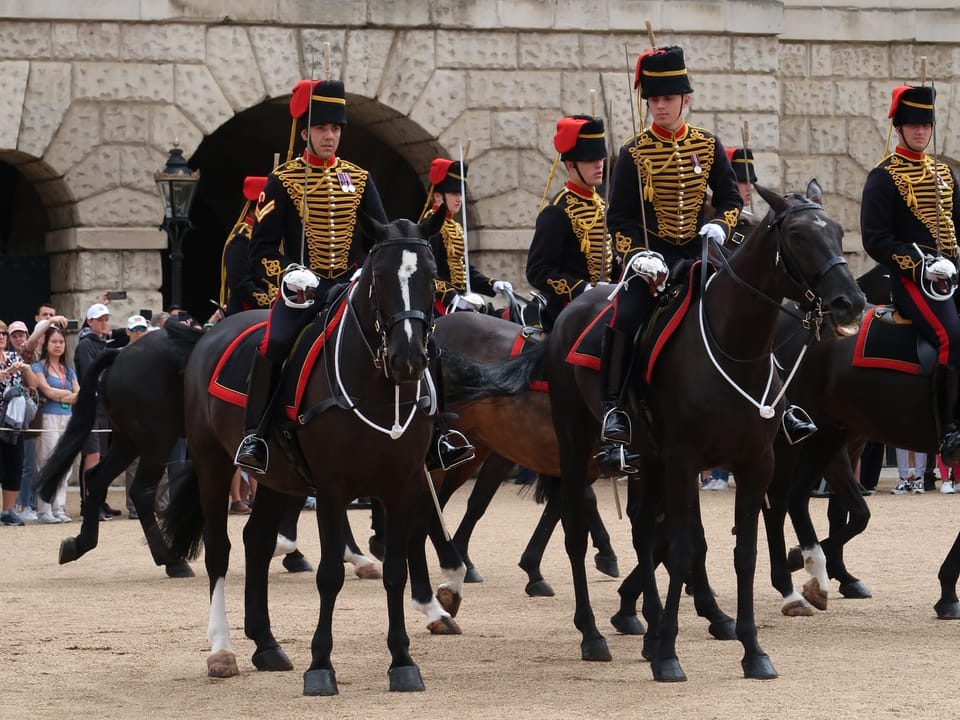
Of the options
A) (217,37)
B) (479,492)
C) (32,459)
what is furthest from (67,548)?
(217,37)

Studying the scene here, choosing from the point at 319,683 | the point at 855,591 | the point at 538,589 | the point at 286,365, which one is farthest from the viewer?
the point at 538,589

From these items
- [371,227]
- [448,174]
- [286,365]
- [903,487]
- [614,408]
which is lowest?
[903,487]

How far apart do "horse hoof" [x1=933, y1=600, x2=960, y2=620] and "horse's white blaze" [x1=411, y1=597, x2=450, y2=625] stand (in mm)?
2750

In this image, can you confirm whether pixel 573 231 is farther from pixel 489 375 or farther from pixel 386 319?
pixel 386 319

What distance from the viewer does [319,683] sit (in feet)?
25.7

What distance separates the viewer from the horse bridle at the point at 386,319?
7.63 meters

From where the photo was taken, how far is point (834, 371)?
10789 millimetres

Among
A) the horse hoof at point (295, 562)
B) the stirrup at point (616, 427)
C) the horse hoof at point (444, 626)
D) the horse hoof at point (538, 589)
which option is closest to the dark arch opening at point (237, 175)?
the horse hoof at point (295, 562)

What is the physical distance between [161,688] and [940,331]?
4.73 m

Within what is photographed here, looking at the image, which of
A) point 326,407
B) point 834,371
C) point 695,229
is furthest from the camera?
point 834,371

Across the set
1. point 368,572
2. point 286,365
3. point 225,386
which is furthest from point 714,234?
point 368,572

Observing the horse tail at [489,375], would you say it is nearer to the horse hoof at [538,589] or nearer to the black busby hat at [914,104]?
the horse hoof at [538,589]

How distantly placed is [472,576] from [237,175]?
13.2m

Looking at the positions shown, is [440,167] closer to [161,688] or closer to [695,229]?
[695,229]
